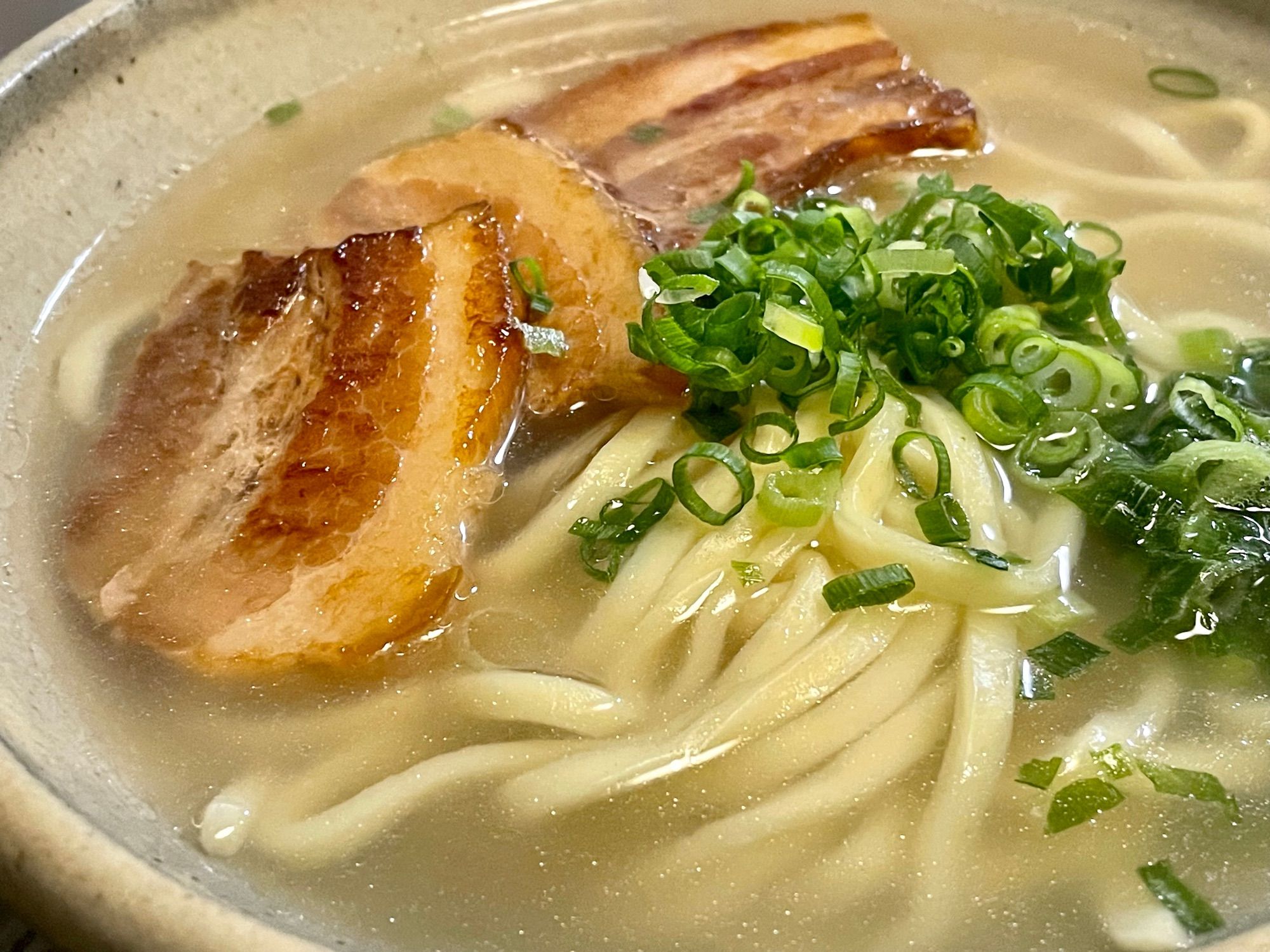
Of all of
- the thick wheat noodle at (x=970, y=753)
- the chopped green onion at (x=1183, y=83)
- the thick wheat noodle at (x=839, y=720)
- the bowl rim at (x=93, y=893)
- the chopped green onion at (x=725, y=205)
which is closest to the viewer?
the bowl rim at (x=93, y=893)

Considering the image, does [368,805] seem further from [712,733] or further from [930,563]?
[930,563]

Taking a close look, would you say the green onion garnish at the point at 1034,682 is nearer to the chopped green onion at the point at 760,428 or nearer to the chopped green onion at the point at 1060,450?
the chopped green onion at the point at 1060,450

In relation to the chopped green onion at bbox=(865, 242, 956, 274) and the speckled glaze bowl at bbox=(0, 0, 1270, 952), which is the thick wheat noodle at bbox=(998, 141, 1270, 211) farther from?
the chopped green onion at bbox=(865, 242, 956, 274)

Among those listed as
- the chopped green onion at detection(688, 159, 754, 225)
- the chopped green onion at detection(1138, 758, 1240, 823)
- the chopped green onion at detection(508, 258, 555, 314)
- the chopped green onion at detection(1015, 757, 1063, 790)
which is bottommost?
the chopped green onion at detection(1138, 758, 1240, 823)

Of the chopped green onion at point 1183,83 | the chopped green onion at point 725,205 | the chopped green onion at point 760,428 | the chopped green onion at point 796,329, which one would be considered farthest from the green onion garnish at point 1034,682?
the chopped green onion at point 1183,83

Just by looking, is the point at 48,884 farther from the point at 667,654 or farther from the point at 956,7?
the point at 956,7

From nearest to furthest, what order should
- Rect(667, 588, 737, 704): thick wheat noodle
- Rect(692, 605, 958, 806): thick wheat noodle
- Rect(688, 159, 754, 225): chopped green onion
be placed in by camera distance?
Rect(692, 605, 958, 806): thick wheat noodle
Rect(667, 588, 737, 704): thick wheat noodle
Rect(688, 159, 754, 225): chopped green onion

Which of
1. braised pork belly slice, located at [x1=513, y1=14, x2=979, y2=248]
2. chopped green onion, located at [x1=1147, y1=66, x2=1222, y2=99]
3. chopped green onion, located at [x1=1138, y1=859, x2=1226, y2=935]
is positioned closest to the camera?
chopped green onion, located at [x1=1138, y1=859, x2=1226, y2=935]

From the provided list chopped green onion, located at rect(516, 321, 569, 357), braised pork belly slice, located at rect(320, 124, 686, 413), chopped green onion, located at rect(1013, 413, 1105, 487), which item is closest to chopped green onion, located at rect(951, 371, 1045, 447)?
chopped green onion, located at rect(1013, 413, 1105, 487)

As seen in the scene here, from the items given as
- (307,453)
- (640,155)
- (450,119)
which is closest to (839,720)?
(307,453)
